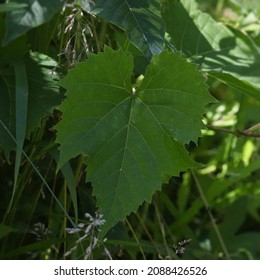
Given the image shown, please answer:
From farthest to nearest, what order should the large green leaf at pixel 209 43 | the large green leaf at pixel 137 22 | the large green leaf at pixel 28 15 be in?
the large green leaf at pixel 209 43 → the large green leaf at pixel 137 22 → the large green leaf at pixel 28 15

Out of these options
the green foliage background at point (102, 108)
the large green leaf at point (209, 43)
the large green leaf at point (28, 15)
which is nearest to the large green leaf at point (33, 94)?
the green foliage background at point (102, 108)

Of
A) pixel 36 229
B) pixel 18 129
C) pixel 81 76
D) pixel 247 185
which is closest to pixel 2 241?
pixel 36 229

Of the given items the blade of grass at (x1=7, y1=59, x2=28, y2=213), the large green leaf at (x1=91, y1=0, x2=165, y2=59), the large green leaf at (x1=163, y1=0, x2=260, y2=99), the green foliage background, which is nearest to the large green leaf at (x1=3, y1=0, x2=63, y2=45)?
the green foliage background

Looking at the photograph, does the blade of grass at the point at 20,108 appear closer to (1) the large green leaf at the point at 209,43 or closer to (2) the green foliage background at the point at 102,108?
(2) the green foliage background at the point at 102,108

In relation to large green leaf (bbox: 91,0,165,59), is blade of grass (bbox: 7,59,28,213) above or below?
below

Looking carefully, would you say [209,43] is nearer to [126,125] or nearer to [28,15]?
[126,125]

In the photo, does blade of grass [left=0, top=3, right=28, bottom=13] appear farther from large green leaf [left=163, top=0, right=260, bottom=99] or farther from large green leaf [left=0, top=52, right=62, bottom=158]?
large green leaf [left=163, top=0, right=260, bottom=99]

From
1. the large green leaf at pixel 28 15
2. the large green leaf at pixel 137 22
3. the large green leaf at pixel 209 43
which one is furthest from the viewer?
the large green leaf at pixel 209 43
